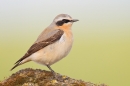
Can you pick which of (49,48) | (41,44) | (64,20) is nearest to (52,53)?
(49,48)

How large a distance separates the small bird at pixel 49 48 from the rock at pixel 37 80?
53 centimetres

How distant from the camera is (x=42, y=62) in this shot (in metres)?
9.45

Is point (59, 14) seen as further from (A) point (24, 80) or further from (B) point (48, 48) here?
(A) point (24, 80)

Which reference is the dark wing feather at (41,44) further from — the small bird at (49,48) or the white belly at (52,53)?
the white belly at (52,53)

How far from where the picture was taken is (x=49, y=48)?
924cm

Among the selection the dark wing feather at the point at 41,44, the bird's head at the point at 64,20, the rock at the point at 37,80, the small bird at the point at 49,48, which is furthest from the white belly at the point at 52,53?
the bird's head at the point at 64,20

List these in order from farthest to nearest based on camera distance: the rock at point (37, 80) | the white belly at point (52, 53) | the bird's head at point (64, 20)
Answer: the bird's head at point (64, 20) < the white belly at point (52, 53) < the rock at point (37, 80)

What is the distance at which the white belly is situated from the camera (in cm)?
920

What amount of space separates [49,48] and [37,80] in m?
1.43

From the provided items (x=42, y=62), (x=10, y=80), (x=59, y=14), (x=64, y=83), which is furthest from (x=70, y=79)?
(x=59, y=14)

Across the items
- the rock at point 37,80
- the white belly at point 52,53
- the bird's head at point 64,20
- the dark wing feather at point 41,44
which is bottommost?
the rock at point 37,80

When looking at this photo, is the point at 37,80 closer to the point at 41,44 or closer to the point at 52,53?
the point at 52,53

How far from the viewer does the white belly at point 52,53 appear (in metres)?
9.20

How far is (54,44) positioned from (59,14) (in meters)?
1.37
